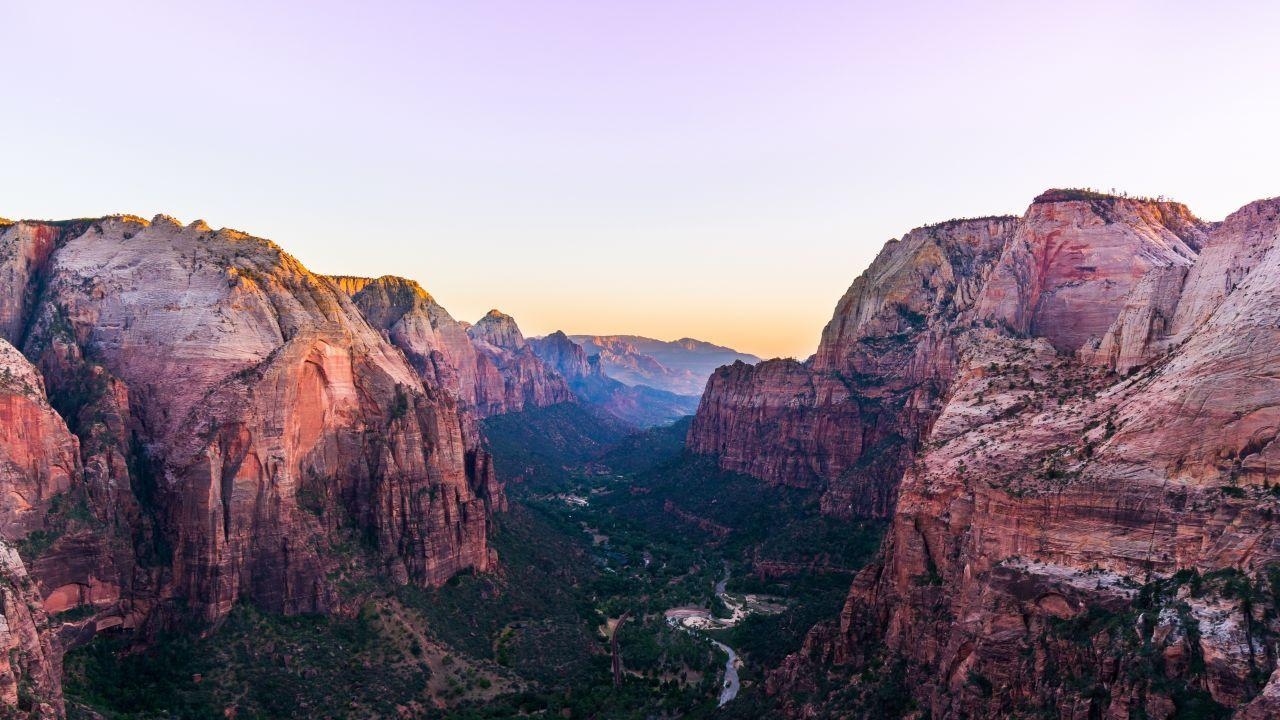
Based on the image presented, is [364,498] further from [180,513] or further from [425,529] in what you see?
[180,513]

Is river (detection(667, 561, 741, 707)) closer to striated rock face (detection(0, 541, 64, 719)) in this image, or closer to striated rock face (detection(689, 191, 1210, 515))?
striated rock face (detection(689, 191, 1210, 515))

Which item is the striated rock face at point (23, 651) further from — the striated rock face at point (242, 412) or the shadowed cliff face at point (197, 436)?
the striated rock face at point (242, 412)

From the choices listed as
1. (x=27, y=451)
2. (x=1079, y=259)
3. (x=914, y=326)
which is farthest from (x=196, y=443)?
(x=914, y=326)

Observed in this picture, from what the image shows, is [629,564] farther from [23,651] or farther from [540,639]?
[23,651]

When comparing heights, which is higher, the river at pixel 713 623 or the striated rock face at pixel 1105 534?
the striated rock face at pixel 1105 534

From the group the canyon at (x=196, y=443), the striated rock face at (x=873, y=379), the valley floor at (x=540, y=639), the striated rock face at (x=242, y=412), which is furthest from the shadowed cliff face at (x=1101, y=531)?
the striated rock face at (x=873, y=379)

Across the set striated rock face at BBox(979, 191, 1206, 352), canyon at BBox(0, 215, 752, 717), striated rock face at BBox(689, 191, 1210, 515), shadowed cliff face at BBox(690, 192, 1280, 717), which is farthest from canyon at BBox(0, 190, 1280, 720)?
striated rock face at BBox(689, 191, 1210, 515)
